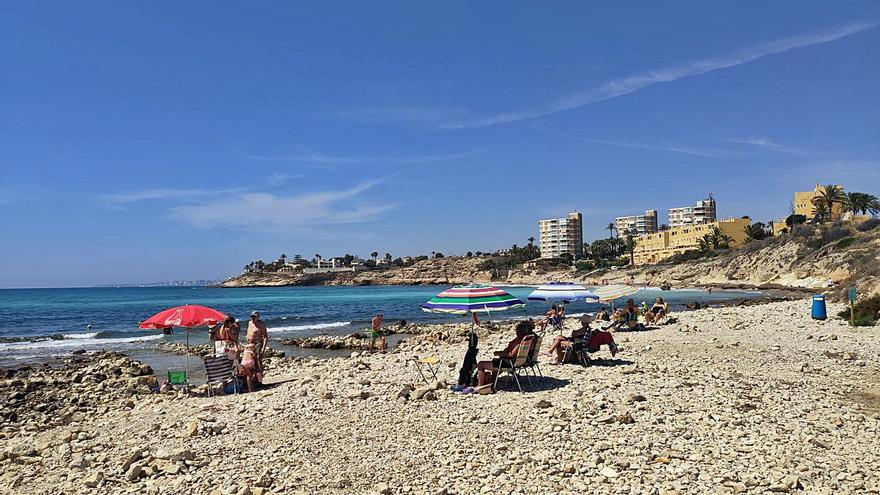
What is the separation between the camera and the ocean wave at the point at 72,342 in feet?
99.3

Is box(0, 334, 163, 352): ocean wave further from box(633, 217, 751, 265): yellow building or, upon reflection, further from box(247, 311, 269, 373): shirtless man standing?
box(633, 217, 751, 265): yellow building

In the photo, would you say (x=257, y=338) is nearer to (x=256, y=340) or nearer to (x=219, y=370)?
(x=256, y=340)

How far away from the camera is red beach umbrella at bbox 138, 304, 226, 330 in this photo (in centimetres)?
1330

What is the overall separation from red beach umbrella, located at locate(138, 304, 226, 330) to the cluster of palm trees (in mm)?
107216

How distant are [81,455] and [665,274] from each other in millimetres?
103925

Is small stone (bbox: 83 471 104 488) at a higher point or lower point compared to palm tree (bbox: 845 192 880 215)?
lower

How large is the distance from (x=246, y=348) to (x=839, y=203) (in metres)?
116

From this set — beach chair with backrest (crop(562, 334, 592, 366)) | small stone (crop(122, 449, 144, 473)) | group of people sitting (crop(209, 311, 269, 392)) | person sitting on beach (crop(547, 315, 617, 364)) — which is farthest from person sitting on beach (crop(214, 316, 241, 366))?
beach chair with backrest (crop(562, 334, 592, 366))

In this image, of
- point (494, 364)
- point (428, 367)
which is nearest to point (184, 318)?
point (428, 367)

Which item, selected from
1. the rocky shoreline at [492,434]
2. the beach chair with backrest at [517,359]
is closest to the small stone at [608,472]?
the rocky shoreline at [492,434]

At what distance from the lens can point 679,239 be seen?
5044 inches

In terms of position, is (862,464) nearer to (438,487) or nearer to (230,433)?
(438,487)

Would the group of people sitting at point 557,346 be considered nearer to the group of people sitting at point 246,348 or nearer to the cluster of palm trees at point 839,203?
the group of people sitting at point 246,348

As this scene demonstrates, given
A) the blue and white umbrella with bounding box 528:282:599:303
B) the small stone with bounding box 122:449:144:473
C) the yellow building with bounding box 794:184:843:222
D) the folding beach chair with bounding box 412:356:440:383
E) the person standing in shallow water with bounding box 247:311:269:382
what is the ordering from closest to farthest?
the small stone with bounding box 122:449:144:473, the folding beach chair with bounding box 412:356:440:383, the person standing in shallow water with bounding box 247:311:269:382, the blue and white umbrella with bounding box 528:282:599:303, the yellow building with bounding box 794:184:843:222
